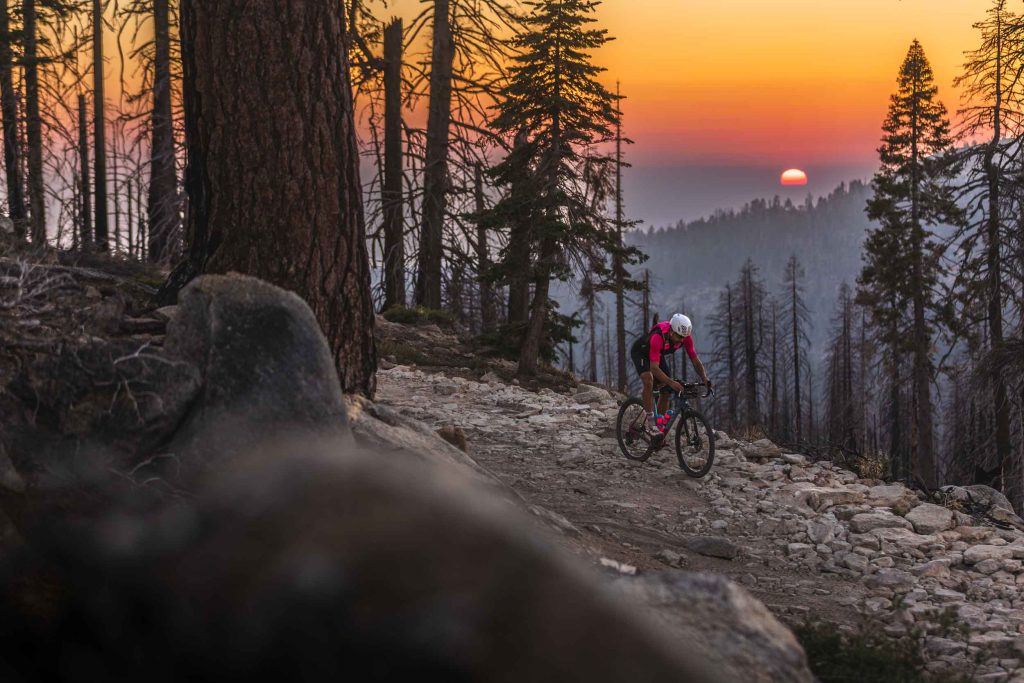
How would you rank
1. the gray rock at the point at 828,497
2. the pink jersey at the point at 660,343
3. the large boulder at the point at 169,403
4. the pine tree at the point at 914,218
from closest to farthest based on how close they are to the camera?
the large boulder at the point at 169,403, the gray rock at the point at 828,497, the pink jersey at the point at 660,343, the pine tree at the point at 914,218

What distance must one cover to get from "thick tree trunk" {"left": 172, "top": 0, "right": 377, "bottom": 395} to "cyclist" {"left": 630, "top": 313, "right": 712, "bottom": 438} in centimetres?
503

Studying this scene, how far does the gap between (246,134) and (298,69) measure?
1.82 ft

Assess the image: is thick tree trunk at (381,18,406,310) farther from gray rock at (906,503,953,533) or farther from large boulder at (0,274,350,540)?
large boulder at (0,274,350,540)

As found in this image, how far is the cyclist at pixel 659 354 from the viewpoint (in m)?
9.73

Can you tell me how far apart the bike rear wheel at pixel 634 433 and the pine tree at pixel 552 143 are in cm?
577

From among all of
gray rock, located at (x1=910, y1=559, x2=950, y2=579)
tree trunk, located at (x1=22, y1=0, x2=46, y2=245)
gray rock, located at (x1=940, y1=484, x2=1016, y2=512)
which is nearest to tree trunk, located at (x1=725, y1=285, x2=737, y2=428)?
tree trunk, located at (x1=22, y1=0, x2=46, y2=245)

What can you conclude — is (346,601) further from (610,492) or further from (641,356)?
(641,356)

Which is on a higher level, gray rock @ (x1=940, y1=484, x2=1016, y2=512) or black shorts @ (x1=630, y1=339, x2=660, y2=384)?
black shorts @ (x1=630, y1=339, x2=660, y2=384)

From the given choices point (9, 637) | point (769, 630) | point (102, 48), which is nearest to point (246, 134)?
point (9, 637)

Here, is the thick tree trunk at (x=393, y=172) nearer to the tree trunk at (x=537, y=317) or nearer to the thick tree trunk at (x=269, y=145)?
the tree trunk at (x=537, y=317)

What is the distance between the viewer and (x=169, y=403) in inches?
156

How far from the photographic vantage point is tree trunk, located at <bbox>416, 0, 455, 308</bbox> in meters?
19.5

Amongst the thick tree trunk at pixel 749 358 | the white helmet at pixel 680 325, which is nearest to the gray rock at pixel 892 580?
the white helmet at pixel 680 325

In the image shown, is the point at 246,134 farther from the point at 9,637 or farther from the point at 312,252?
the point at 9,637
